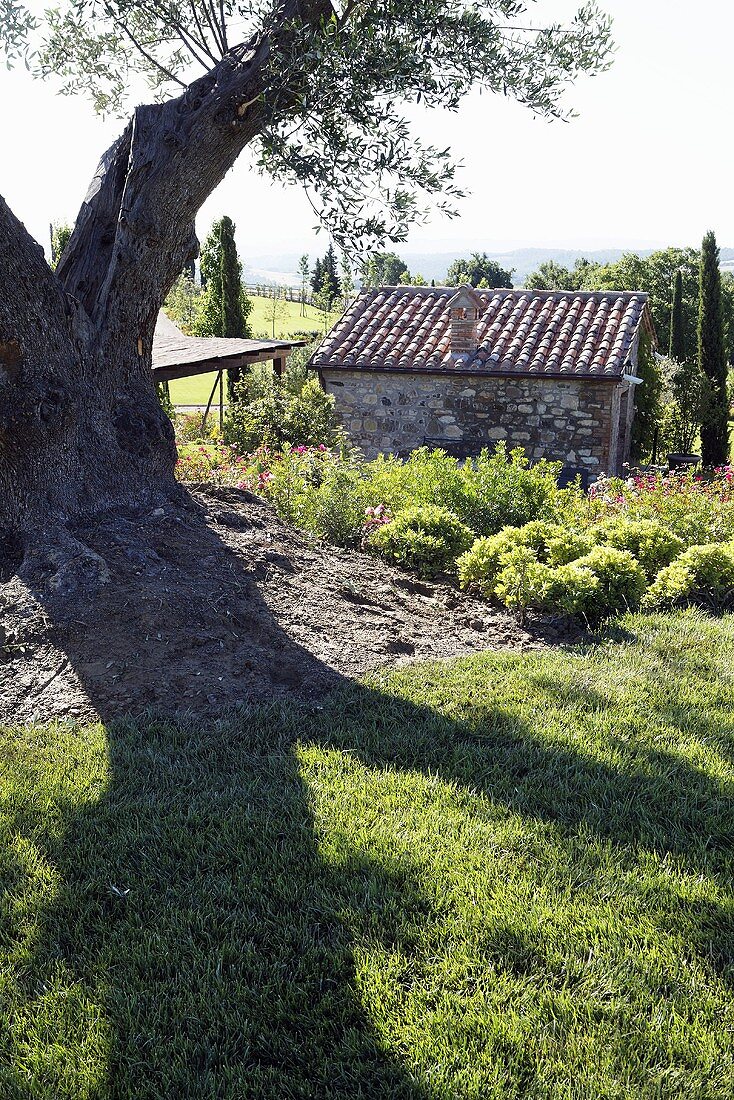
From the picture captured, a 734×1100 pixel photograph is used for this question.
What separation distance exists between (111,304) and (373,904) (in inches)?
190

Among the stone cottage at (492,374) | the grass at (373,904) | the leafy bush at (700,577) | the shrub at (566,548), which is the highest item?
the stone cottage at (492,374)

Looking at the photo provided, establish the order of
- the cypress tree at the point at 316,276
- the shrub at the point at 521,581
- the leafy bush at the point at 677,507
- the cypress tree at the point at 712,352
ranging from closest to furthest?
the shrub at the point at 521,581 < the leafy bush at the point at 677,507 < the cypress tree at the point at 712,352 < the cypress tree at the point at 316,276

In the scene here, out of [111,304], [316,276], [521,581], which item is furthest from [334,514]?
[316,276]

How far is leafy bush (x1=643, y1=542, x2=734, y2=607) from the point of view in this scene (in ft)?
22.7

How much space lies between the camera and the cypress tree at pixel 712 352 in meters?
22.9

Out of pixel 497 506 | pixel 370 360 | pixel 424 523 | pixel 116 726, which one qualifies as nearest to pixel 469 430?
pixel 370 360

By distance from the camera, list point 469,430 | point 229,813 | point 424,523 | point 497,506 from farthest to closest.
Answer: point 469,430
point 497,506
point 424,523
point 229,813

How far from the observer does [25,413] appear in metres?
5.66

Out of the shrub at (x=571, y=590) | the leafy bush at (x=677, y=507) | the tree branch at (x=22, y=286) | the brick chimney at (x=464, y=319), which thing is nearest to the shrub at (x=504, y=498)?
the leafy bush at (x=677, y=507)

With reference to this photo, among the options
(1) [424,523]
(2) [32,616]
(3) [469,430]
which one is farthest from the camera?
(3) [469,430]

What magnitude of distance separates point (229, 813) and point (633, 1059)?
1906 millimetres

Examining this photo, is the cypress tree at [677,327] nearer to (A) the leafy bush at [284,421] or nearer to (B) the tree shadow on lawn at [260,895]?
(A) the leafy bush at [284,421]

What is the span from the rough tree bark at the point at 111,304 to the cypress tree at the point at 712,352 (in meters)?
19.2

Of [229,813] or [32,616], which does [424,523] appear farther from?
[229,813]
